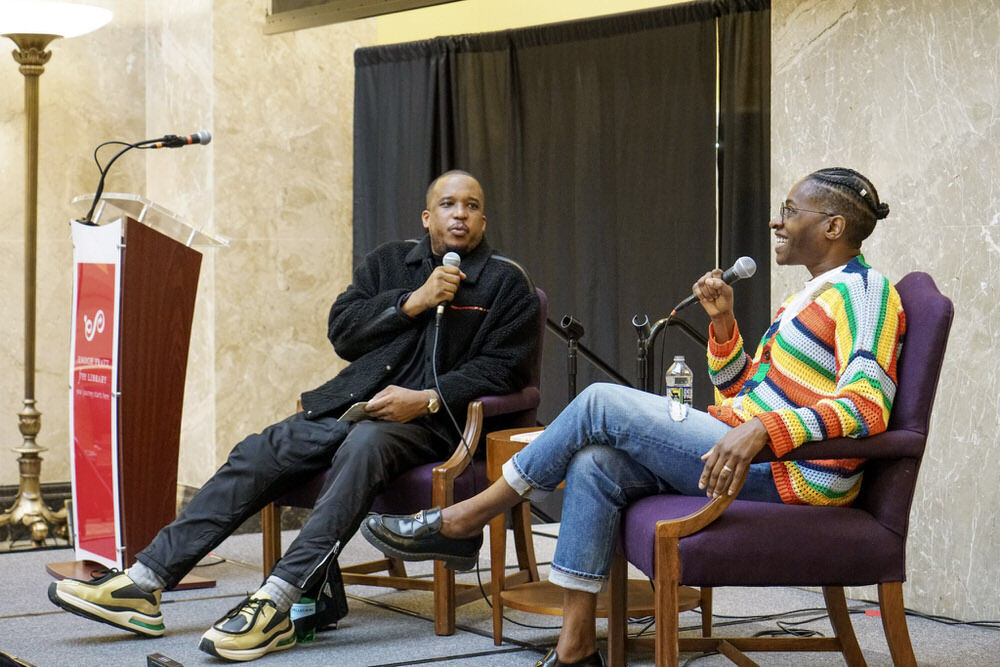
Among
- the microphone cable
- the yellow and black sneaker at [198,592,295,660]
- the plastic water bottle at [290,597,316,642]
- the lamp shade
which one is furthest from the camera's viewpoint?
the lamp shade

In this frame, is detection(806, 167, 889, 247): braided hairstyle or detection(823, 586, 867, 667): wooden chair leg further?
detection(823, 586, 867, 667): wooden chair leg

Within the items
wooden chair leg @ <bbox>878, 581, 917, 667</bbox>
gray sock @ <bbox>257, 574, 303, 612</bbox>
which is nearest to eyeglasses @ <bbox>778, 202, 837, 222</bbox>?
wooden chair leg @ <bbox>878, 581, 917, 667</bbox>

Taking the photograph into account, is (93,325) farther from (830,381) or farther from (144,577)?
(830,381)

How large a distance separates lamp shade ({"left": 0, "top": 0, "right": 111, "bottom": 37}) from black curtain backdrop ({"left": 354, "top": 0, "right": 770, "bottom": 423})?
1.30m

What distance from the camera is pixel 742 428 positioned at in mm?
2262

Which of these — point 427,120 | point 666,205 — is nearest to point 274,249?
point 427,120

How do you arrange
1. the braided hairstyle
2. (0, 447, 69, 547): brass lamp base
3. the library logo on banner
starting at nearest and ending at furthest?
1. the braided hairstyle
2. the library logo on banner
3. (0, 447, 69, 547): brass lamp base

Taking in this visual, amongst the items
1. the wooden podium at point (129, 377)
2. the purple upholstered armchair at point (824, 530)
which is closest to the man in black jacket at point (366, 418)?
the wooden podium at point (129, 377)

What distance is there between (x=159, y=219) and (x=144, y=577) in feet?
3.92

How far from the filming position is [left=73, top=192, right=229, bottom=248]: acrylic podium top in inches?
146

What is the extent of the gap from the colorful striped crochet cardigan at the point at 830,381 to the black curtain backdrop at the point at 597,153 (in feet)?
6.62

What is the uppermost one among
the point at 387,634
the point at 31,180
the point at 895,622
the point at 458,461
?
the point at 31,180

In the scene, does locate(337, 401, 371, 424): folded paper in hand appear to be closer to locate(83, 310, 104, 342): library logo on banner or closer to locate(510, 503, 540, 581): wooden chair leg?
locate(510, 503, 540, 581): wooden chair leg

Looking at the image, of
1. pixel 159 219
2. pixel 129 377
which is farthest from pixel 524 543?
pixel 159 219
